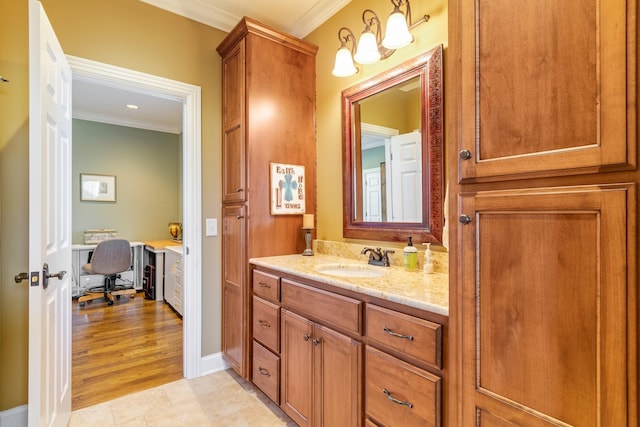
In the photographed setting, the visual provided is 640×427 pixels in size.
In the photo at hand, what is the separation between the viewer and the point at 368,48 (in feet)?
6.17

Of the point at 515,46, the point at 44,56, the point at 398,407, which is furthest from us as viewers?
the point at 44,56

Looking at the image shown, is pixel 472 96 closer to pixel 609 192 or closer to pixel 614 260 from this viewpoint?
pixel 609 192

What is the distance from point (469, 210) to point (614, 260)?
0.34 meters

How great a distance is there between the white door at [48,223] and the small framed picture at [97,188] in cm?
328

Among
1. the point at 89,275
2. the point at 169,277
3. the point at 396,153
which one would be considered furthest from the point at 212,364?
the point at 89,275

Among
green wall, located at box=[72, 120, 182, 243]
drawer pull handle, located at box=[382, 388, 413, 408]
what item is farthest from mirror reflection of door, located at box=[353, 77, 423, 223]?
green wall, located at box=[72, 120, 182, 243]

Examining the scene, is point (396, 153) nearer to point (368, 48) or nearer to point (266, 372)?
point (368, 48)

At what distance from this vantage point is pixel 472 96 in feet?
3.05

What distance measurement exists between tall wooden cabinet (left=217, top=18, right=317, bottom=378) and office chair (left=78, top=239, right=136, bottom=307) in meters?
2.57

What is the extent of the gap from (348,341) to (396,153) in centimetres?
111

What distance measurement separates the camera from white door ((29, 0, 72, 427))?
1293 millimetres

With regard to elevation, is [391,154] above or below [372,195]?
above

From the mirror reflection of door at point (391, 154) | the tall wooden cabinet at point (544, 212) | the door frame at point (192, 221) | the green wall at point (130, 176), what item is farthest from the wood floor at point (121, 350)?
the tall wooden cabinet at point (544, 212)

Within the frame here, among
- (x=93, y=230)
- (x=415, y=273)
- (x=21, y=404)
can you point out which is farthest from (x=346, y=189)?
(x=93, y=230)
